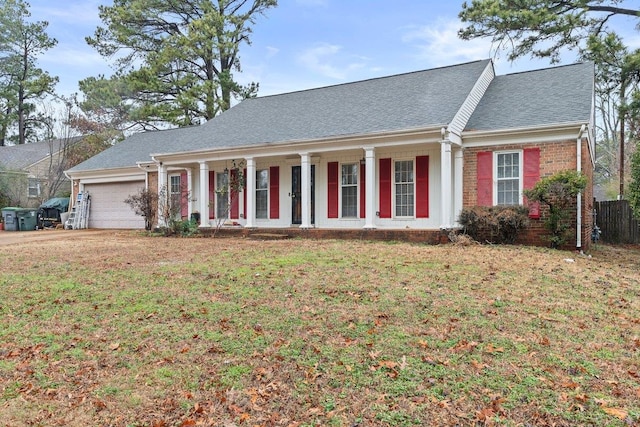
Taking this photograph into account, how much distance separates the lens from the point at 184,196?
16.2m

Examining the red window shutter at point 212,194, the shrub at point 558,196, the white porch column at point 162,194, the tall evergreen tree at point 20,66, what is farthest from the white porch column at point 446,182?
the tall evergreen tree at point 20,66

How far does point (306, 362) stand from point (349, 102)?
41.1 feet

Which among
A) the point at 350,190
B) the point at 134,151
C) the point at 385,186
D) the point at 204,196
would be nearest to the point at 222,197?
the point at 204,196

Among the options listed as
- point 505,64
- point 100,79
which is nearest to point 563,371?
point 505,64

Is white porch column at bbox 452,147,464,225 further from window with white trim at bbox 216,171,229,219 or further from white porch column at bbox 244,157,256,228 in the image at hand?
window with white trim at bbox 216,171,229,219

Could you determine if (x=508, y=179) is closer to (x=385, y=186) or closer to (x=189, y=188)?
(x=385, y=186)

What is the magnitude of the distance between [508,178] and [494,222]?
5.91ft

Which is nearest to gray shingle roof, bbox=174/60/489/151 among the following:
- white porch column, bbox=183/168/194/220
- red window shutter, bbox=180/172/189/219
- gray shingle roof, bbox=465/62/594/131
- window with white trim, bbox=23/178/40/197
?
gray shingle roof, bbox=465/62/594/131

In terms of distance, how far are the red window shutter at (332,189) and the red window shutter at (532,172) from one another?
17.9 ft

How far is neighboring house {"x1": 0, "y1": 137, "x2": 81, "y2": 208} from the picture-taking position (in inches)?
966

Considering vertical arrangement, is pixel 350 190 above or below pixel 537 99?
below

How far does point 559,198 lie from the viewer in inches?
404

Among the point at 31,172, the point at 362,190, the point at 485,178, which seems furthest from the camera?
the point at 31,172

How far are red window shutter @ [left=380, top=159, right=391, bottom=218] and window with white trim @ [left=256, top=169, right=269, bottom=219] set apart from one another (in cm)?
425
